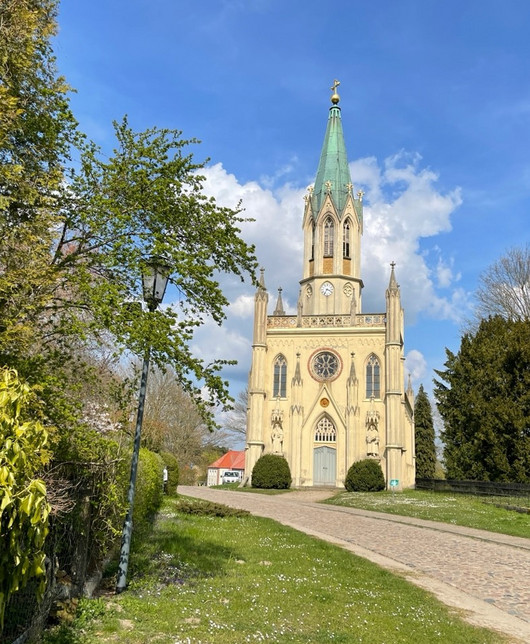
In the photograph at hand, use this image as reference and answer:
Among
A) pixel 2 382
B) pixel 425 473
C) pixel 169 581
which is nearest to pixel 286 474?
pixel 425 473

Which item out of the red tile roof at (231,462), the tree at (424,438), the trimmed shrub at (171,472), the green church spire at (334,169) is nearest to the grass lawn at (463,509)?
the trimmed shrub at (171,472)

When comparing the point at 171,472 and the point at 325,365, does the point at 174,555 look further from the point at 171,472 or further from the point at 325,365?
the point at 325,365

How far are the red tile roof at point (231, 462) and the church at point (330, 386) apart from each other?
27329 mm

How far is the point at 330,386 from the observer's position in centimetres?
3928

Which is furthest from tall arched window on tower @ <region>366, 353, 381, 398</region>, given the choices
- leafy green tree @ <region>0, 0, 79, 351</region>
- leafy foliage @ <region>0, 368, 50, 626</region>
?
leafy foliage @ <region>0, 368, 50, 626</region>

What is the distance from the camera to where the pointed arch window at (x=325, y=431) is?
3856 centimetres

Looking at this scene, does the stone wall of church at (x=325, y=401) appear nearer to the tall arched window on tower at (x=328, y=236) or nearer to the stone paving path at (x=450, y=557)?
the tall arched window on tower at (x=328, y=236)

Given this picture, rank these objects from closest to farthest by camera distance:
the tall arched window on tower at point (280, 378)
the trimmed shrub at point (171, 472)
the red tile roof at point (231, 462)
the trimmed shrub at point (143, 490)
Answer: the trimmed shrub at point (143, 490) < the trimmed shrub at point (171, 472) < the tall arched window on tower at point (280, 378) < the red tile roof at point (231, 462)

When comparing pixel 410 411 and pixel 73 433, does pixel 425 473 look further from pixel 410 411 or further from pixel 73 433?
pixel 73 433

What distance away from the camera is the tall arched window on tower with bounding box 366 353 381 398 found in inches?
1517

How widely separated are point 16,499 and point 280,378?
37.2m

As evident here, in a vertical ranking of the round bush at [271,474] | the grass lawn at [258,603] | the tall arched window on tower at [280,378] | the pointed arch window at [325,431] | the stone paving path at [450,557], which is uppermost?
the tall arched window on tower at [280,378]

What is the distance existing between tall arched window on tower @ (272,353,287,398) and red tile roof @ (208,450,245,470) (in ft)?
90.9

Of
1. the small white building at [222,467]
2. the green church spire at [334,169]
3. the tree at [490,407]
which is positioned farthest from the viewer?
the small white building at [222,467]
